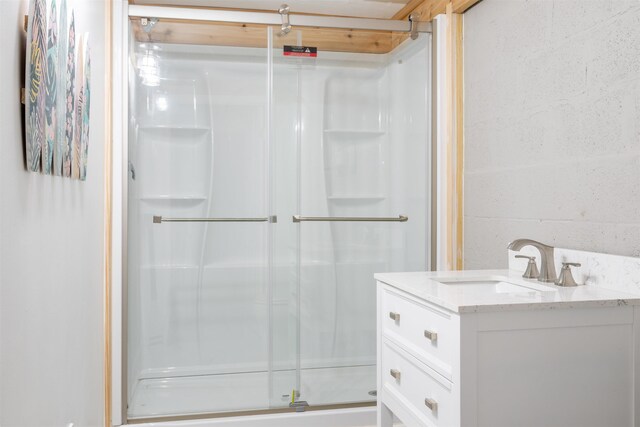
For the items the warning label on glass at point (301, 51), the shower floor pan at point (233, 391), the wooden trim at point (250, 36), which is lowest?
the shower floor pan at point (233, 391)

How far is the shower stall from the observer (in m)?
2.75

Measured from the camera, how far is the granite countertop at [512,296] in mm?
1489

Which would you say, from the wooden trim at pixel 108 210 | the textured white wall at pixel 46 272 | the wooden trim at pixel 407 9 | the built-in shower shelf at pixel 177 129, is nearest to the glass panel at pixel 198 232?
the built-in shower shelf at pixel 177 129

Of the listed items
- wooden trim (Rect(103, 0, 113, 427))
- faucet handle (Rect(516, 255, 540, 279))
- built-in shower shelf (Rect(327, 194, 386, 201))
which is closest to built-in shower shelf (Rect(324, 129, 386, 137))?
built-in shower shelf (Rect(327, 194, 386, 201))

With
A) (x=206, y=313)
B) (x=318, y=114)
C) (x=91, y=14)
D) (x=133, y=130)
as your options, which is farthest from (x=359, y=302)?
(x=91, y=14)

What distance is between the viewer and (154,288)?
9.13 feet

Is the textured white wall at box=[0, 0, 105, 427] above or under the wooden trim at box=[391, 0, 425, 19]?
under

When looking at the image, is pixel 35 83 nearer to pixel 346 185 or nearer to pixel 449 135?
pixel 346 185

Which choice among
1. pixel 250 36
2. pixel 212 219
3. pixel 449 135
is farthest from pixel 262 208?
pixel 449 135

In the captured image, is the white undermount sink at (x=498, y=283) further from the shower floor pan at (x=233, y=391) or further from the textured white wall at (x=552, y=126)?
the shower floor pan at (x=233, y=391)

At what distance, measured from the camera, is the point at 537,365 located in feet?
4.98

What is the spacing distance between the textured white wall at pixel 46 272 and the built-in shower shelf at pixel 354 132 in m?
1.11

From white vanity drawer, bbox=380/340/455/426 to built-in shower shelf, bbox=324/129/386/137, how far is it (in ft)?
3.99

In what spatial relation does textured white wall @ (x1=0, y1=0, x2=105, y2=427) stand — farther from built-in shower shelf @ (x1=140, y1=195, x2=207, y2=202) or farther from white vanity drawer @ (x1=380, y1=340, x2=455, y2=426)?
white vanity drawer @ (x1=380, y1=340, x2=455, y2=426)
